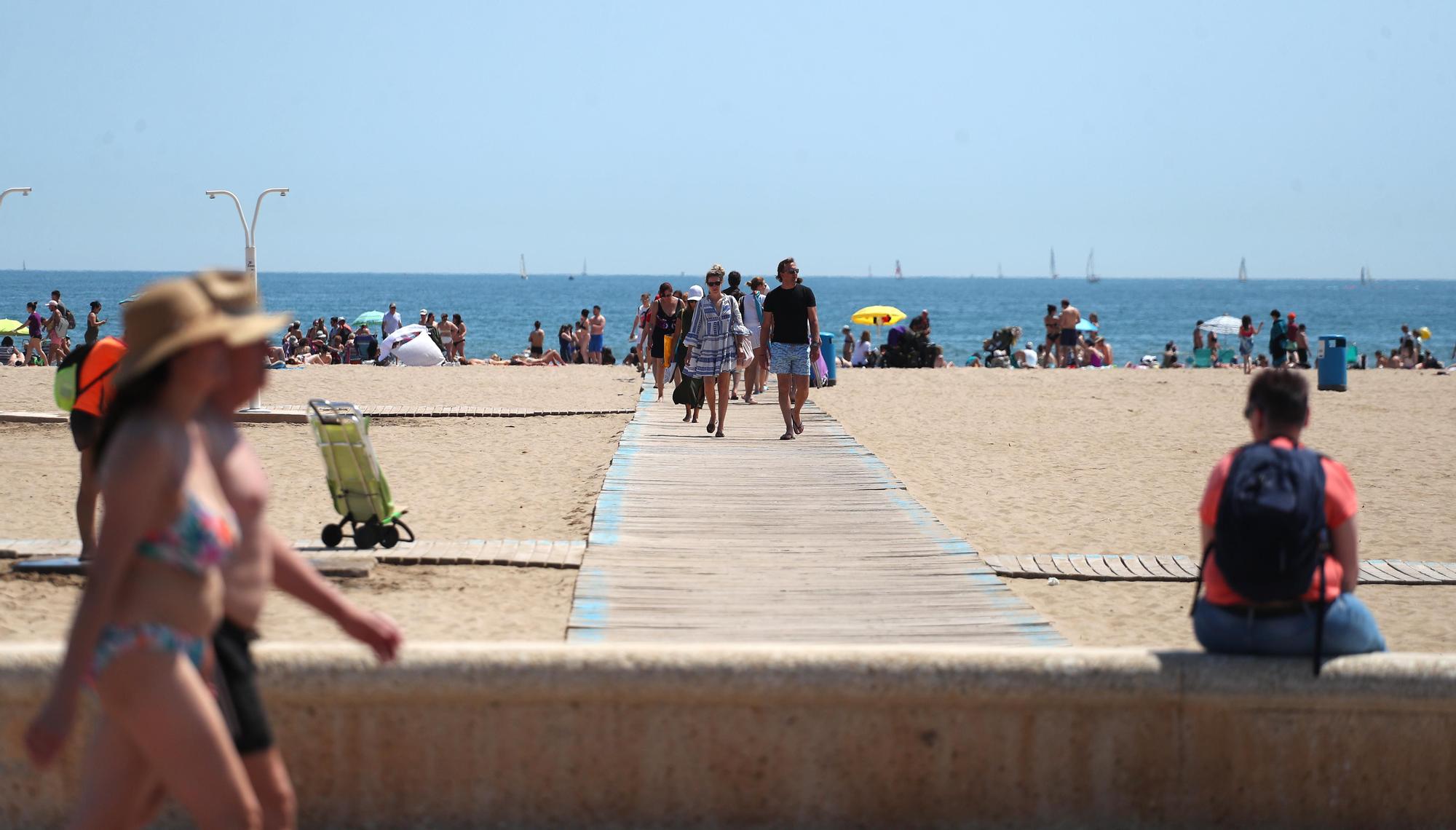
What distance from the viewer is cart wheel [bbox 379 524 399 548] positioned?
7824mm

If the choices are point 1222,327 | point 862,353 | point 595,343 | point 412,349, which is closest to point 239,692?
point 412,349

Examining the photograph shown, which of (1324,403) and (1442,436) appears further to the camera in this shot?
(1324,403)

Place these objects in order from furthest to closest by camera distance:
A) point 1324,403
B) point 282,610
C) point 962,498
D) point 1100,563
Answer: point 1324,403, point 962,498, point 1100,563, point 282,610

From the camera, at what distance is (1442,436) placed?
15.5m

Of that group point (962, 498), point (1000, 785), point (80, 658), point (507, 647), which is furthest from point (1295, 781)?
Result: point (962, 498)

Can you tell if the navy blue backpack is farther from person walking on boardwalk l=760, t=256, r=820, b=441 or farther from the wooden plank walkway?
person walking on boardwalk l=760, t=256, r=820, b=441

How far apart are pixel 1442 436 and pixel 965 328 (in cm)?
9048

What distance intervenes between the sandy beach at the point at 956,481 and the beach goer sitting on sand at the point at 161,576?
11.4 ft

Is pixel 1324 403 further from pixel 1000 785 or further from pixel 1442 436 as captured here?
pixel 1000 785

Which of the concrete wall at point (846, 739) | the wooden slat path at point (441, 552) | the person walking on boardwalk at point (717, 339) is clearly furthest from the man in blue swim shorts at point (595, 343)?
the concrete wall at point (846, 739)

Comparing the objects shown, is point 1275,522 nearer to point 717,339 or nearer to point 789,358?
point 789,358

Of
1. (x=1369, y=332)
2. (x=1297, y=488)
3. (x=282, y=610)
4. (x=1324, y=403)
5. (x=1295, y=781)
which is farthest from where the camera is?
(x=1369, y=332)

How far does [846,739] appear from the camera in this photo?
3.79 meters

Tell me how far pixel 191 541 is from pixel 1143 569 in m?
6.16
